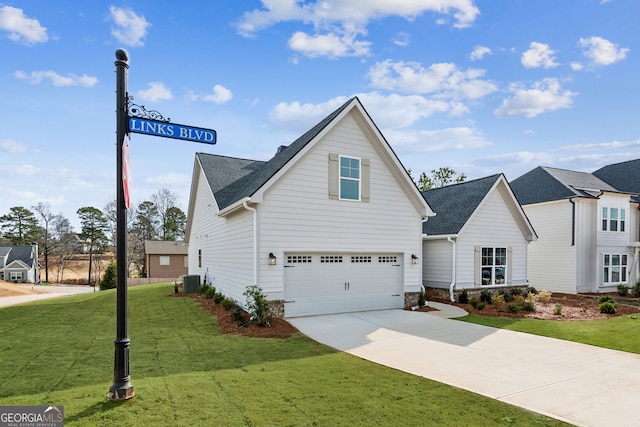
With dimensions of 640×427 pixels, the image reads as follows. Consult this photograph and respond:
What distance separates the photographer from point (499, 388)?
582cm

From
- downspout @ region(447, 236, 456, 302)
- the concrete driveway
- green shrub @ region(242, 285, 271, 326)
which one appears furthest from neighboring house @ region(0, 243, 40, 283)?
downspout @ region(447, 236, 456, 302)

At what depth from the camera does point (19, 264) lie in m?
50.0

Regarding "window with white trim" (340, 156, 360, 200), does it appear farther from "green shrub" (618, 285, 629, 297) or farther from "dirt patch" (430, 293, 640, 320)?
"green shrub" (618, 285, 629, 297)

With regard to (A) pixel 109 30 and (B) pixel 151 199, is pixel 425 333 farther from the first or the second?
Result: (B) pixel 151 199

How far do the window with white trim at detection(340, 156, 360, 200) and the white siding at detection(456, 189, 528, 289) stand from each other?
6377 mm

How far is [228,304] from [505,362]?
8.96 metres

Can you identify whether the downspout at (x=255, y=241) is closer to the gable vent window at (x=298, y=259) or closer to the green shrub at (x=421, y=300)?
the gable vent window at (x=298, y=259)

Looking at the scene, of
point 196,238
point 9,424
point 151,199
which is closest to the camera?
point 9,424

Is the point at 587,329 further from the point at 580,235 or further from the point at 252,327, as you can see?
the point at 580,235


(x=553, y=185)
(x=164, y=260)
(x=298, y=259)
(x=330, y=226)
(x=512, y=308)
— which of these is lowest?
(x=164, y=260)

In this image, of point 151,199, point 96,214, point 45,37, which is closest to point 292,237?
point 45,37

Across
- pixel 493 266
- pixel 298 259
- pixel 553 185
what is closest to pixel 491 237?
A: pixel 493 266

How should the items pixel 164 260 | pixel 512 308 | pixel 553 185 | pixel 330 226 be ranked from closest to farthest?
pixel 330 226 → pixel 512 308 → pixel 553 185 → pixel 164 260

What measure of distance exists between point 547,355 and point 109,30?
1307cm
